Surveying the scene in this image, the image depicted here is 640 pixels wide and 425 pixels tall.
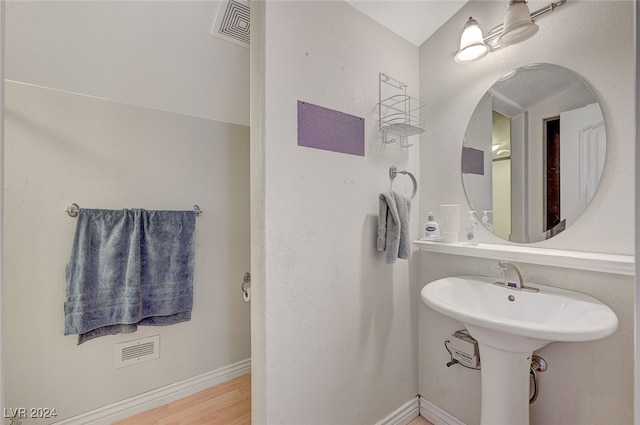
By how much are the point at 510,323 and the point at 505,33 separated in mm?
1143

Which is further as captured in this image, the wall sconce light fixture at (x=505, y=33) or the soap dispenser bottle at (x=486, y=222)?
the soap dispenser bottle at (x=486, y=222)

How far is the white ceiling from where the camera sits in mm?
1325

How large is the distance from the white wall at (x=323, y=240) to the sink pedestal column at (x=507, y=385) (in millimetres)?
491

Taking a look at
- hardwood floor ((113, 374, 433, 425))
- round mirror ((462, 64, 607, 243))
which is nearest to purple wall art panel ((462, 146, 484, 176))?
round mirror ((462, 64, 607, 243))

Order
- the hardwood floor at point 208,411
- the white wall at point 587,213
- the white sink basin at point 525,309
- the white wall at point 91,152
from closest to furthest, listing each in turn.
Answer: the white sink basin at point 525,309, the white wall at point 587,213, the white wall at point 91,152, the hardwood floor at point 208,411

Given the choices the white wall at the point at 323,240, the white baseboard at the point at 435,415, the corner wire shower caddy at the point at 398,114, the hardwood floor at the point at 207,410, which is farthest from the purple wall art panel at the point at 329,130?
the hardwood floor at the point at 207,410

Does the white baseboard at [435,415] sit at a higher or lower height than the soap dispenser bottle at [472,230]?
lower

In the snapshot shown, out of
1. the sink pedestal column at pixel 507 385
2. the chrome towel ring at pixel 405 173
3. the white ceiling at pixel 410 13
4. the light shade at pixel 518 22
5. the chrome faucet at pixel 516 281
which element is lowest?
the sink pedestal column at pixel 507 385

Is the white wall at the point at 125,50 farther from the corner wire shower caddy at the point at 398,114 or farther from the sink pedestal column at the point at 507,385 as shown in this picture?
the sink pedestal column at the point at 507,385

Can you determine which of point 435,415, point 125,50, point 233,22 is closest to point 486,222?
point 435,415

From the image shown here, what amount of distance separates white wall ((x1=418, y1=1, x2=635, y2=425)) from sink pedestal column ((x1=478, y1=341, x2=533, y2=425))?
218mm

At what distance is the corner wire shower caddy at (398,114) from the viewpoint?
1.37m

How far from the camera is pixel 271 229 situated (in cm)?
102

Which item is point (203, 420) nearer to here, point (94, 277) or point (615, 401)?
point (94, 277)
